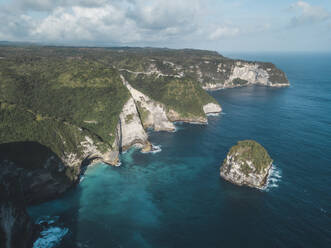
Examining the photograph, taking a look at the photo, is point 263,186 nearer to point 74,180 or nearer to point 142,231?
point 142,231

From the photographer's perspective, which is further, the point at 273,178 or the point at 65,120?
the point at 65,120

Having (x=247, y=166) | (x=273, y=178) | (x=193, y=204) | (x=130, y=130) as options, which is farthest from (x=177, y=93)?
(x=193, y=204)

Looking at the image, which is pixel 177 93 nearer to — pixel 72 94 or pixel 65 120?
pixel 72 94

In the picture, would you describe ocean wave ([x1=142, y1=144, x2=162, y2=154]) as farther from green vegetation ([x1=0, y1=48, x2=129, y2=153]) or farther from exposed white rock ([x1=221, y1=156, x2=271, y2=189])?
exposed white rock ([x1=221, y1=156, x2=271, y2=189])

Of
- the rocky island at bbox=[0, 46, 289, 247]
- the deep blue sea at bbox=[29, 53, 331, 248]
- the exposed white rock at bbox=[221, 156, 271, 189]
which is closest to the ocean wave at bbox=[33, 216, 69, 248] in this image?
the deep blue sea at bbox=[29, 53, 331, 248]

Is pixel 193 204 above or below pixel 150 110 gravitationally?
below

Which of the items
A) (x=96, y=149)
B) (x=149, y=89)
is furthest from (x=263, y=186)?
(x=149, y=89)

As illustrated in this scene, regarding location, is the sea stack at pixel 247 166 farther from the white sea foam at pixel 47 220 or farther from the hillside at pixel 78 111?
the white sea foam at pixel 47 220
